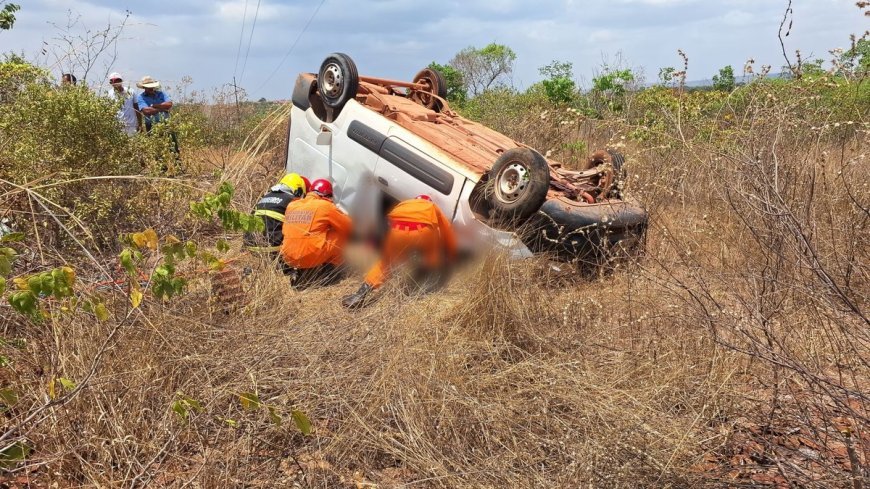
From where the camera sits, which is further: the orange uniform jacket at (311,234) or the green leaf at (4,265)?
the orange uniform jacket at (311,234)

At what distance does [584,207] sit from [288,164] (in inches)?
122

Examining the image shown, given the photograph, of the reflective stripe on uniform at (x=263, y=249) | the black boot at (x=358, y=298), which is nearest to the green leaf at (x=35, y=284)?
the black boot at (x=358, y=298)

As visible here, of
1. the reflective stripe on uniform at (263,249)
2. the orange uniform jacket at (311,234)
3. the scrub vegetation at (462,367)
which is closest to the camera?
the scrub vegetation at (462,367)

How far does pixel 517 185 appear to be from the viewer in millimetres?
4473

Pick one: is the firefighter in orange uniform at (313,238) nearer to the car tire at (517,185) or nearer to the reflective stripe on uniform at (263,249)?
the reflective stripe on uniform at (263,249)

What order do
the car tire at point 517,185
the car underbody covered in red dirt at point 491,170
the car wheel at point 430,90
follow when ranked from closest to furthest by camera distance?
the car tire at point 517,185
the car underbody covered in red dirt at point 491,170
the car wheel at point 430,90

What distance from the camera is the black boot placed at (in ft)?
14.3

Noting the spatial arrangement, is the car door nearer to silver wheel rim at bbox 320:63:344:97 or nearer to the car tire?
the car tire

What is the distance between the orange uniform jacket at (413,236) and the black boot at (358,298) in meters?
0.07

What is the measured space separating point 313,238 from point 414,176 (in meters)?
0.96

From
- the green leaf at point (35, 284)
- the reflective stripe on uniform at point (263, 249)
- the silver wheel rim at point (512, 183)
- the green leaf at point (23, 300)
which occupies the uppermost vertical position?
the silver wheel rim at point (512, 183)

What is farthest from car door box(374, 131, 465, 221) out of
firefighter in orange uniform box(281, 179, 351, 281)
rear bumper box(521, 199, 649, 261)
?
rear bumper box(521, 199, 649, 261)

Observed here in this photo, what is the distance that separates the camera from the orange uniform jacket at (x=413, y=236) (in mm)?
4543

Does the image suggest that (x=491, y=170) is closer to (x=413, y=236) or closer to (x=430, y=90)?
(x=413, y=236)
